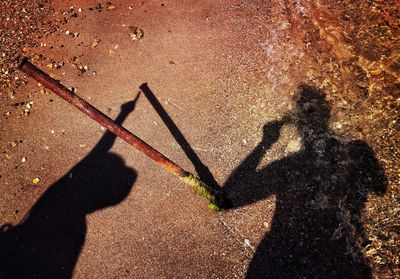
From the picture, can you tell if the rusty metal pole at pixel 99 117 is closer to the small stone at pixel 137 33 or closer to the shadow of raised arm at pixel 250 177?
the shadow of raised arm at pixel 250 177

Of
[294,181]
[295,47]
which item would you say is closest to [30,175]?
[294,181]

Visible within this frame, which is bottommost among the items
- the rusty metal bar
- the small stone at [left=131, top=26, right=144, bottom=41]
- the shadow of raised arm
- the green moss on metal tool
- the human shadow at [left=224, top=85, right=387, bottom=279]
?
the human shadow at [left=224, top=85, right=387, bottom=279]

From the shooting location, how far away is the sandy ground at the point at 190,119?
429 cm

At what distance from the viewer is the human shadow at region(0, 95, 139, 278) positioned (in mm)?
4414

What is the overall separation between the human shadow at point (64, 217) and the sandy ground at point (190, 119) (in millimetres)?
26

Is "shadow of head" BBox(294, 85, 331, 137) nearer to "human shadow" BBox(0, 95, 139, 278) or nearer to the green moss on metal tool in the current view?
the green moss on metal tool

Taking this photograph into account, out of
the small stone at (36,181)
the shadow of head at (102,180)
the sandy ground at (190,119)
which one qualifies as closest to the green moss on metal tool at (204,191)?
the sandy ground at (190,119)

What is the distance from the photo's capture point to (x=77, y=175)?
5074 mm

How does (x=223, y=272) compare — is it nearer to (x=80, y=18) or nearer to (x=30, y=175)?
(x=30, y=175)

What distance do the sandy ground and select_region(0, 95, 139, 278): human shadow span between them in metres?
0.03

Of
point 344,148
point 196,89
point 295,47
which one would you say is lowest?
point 344,148

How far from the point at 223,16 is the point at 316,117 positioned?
2795 millimetres

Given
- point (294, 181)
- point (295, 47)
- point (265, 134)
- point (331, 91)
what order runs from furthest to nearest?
1. point (295, 47)
2. point (331, 91)
3. point (265, 134)
4. point (294, 181)

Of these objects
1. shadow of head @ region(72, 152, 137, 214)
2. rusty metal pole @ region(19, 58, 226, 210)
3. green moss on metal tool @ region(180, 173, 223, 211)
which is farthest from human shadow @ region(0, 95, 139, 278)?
rusty metal pole @ region(19, 58, 226, 210)
